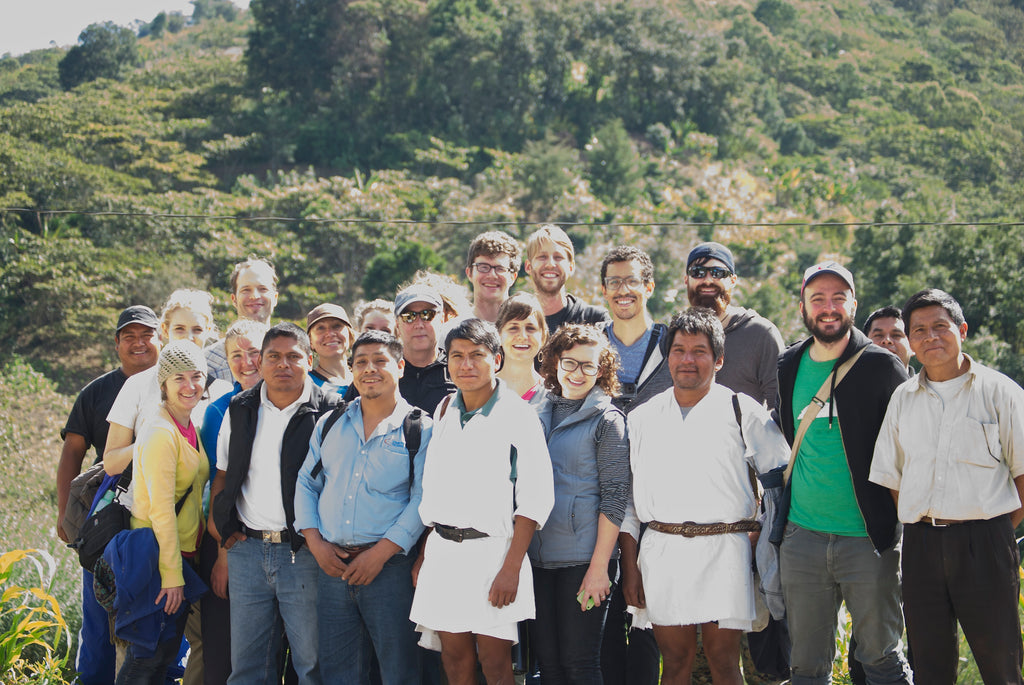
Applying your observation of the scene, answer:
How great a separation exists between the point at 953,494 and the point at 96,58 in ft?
171

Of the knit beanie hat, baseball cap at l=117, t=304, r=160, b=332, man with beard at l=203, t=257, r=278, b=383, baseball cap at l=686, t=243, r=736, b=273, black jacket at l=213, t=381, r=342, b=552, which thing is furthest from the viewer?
man with beard at l=203, t=257, r=278, b=383

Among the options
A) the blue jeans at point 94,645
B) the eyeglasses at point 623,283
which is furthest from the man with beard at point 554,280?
the blue jeans at point 94,645

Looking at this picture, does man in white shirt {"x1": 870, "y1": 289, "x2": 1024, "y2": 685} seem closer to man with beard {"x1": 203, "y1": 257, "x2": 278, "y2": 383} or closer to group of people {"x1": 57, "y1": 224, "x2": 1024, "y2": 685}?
group of people {"x1": 57, "y1": 224, "x2": 1024, "y2": 685}

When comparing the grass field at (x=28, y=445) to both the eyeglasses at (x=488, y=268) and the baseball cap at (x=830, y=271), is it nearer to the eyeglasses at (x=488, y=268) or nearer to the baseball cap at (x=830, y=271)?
the eyeglasses at (x=488, y=268)

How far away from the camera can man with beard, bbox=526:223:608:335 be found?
15.3 ft

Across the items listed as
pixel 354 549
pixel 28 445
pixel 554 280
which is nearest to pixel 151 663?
pixel 354 549

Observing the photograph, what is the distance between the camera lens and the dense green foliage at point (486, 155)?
88.0 feet

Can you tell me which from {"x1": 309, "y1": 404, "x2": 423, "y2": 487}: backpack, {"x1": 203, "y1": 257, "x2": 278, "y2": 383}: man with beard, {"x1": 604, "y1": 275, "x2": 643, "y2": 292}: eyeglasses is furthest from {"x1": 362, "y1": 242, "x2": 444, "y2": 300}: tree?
{"x1": 309, "y1": 404, "x2": 423, "y2": 487}: backpack

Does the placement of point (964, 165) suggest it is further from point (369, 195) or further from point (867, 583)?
point (867, 583)

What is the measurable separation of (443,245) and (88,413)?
27.2 m

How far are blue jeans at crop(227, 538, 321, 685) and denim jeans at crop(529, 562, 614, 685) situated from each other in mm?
943

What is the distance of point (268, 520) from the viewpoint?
3.92m

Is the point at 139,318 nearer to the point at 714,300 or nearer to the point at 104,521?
the point at 104,521

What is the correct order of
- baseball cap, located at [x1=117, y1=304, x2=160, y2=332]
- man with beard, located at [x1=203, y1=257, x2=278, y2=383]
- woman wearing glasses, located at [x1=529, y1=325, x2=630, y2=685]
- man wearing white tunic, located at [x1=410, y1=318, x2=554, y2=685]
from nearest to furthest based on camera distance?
man wearing white tunic, located at [x1=410, y1=318, x2=554, y2=685] → woman wearing glasses, located at [x1=529, y1=325, x2=630, y2=685] → baseball cap, located at [x1=117, y1=304, x2=160, y2=332] → man with beard, located at [x1=203, y1=257, x2=278, y2=383]
